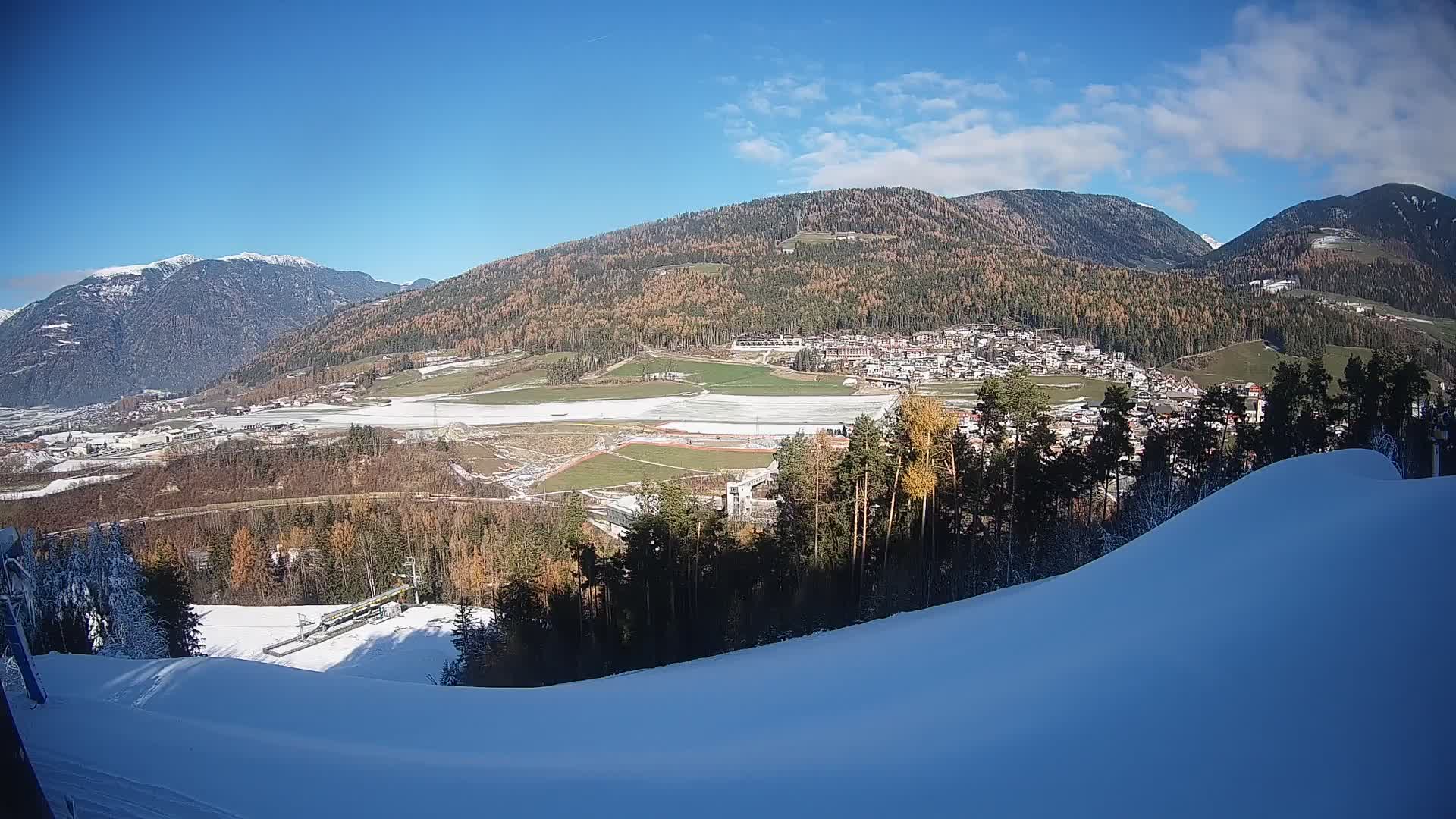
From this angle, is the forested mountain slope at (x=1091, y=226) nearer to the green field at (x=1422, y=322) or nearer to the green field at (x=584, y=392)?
the green field at (x=584, y=392)

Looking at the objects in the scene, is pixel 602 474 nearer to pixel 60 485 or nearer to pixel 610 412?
pixel 610 412

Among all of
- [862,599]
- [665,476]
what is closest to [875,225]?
[665,476]

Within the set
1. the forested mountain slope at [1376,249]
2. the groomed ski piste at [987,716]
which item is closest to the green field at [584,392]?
the forested mountain slope at [1376,249]

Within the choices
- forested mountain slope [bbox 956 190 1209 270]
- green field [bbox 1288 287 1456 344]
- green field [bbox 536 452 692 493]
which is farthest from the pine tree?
forested mountain slope [bbox 956 190 1209 270]

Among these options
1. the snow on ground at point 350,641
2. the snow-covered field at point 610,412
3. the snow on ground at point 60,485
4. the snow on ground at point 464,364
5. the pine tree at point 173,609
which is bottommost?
the snow on ground at point 350,641

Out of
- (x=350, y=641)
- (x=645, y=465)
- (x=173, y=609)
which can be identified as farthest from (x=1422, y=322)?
(x=173, y=609)

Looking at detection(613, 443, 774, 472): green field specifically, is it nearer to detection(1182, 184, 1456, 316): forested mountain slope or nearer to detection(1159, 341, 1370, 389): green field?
detection(1159, 341, 1370, 389): green field
